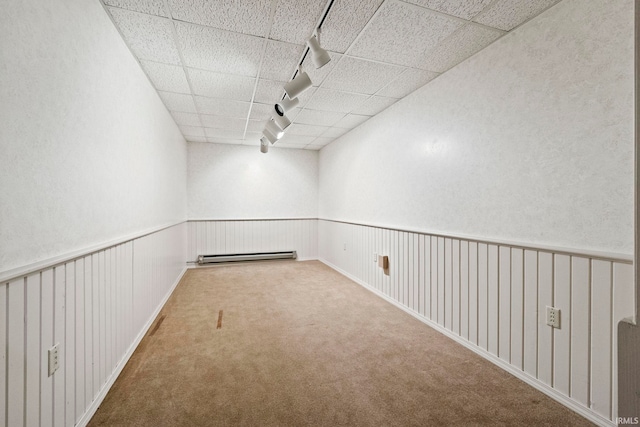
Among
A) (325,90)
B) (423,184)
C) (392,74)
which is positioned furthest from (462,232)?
(325,90)

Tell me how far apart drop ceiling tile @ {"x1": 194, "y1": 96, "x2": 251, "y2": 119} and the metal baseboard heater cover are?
282cm

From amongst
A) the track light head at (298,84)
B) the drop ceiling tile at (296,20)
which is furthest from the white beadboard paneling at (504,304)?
the drop ceiling tile at (296,20)

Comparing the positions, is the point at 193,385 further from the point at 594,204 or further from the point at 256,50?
the point at 594,204

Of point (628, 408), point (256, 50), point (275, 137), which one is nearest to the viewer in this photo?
point (628, 408)

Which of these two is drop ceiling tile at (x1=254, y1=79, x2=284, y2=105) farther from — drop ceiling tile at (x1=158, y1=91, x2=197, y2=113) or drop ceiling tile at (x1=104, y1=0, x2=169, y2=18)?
drop ceiling tile at (x1=104, y1=0, x2=169, y2=18)

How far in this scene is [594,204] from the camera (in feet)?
5.47

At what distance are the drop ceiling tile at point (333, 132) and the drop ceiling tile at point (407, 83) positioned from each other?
1529mm

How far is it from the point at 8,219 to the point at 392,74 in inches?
115

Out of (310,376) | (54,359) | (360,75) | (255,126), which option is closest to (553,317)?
(310,376)

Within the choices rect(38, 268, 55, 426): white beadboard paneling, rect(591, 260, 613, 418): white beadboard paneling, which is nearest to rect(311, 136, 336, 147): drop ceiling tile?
rect(591, 260, 613, 418): white beadboard paneling

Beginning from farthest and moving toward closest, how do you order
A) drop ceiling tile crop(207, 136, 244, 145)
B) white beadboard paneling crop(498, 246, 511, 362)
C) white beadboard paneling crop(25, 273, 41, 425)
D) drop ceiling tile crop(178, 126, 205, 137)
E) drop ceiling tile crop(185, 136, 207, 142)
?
drop ceiling tile crop(207, 136, 244, 145)
drop ceiling tile crop(185, 136, 207, 142)
drop ceiling tile crop(178, 126, 205, 137)
white beadboard paneling crop(498, 246, 511, 362)
white beadboard paneling crop(25, 273, 41, 425)

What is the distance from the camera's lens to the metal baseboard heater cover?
5.57m

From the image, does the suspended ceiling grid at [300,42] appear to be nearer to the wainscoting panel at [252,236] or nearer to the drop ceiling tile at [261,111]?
the drop ceiling tile at [261,111]

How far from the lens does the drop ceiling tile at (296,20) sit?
6.11 feet
